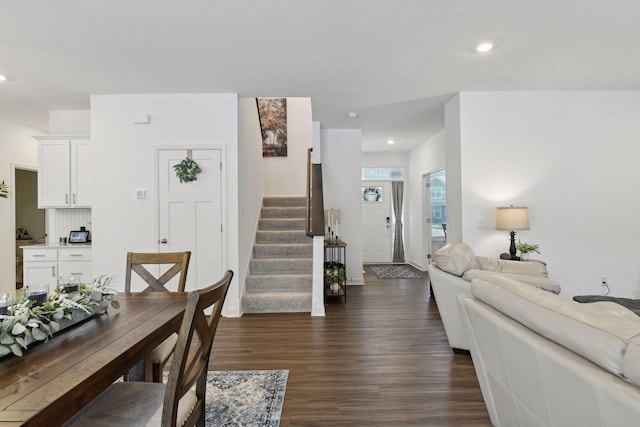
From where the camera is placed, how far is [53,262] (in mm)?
4211

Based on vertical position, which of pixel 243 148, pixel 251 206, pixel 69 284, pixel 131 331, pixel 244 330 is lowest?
pixel 244 330

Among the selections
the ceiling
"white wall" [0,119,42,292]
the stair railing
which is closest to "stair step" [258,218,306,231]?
the stair railing

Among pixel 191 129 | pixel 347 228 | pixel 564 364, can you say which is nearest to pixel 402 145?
pixel 347 228

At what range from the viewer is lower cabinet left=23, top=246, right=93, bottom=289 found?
418 cm

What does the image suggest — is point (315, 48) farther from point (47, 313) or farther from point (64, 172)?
point (64, 172)

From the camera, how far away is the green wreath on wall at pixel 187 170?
404 centimetres

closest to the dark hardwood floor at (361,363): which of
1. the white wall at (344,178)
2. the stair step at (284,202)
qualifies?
the white wall at (344,178)

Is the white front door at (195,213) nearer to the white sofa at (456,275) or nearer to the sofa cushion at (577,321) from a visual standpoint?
the white sofa at (456,275)

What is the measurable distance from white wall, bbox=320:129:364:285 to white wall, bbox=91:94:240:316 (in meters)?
2.20

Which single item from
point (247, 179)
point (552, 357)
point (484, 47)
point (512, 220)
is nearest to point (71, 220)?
point (247, 179)

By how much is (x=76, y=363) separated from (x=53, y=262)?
12.8 feet

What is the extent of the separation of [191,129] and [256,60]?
140 cm

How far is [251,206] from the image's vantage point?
504 cm

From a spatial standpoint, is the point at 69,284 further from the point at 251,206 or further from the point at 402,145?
the point at 402,145
